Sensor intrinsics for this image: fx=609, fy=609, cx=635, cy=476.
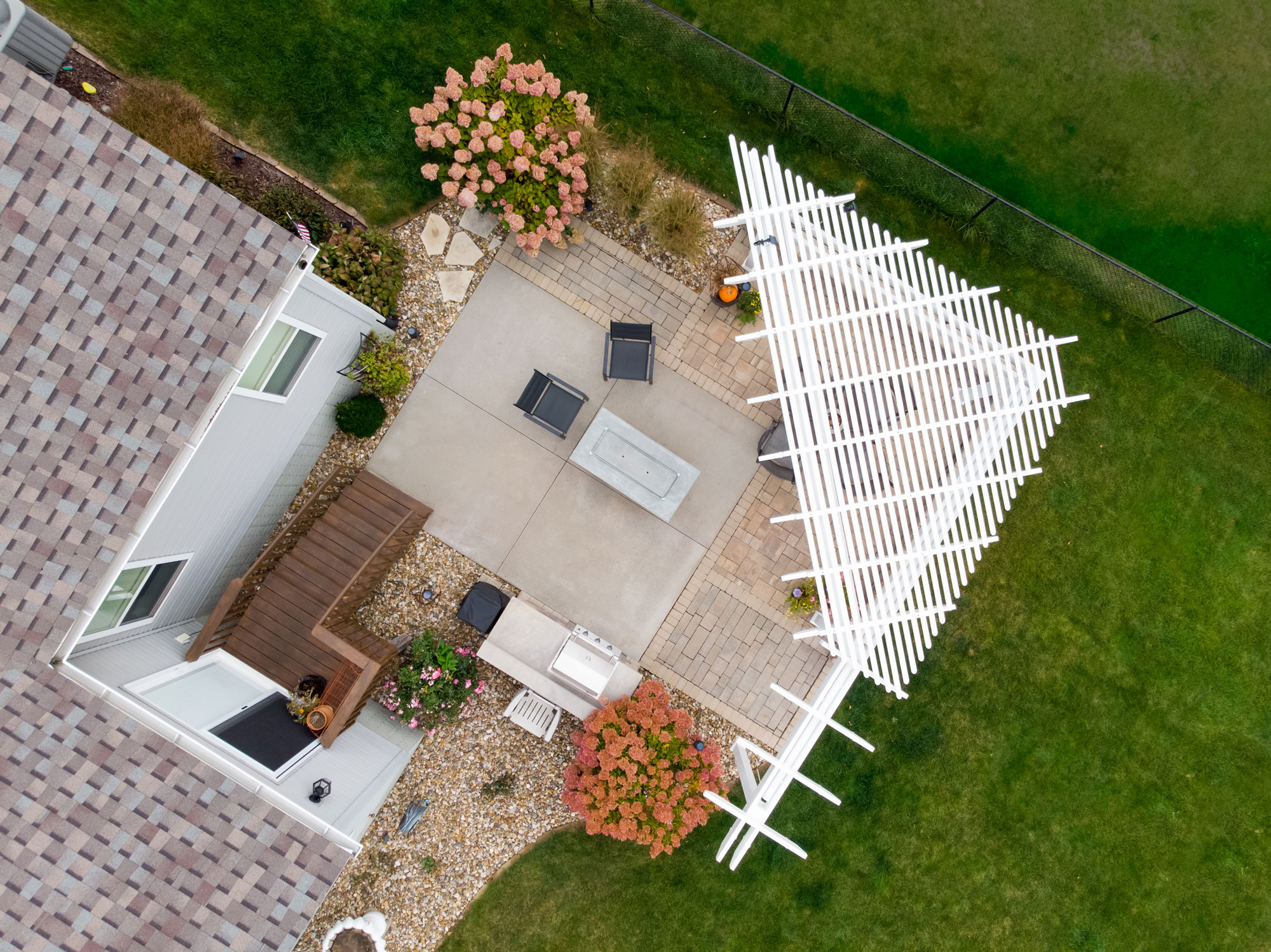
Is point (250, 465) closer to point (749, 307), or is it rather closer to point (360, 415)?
point (360, 415)

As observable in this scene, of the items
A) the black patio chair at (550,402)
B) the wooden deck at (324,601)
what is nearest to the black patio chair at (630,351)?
the black patio chair at (550,402)

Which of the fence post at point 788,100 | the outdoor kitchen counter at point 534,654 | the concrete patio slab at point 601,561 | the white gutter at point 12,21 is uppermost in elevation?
the fence post at point 788,100

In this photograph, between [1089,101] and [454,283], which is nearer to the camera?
[454,283]

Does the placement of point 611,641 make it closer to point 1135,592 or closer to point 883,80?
point 1135,592

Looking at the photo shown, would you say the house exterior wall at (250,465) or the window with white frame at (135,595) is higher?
the house exterior wall at (250,465)

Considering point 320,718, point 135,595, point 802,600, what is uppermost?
point 802,600

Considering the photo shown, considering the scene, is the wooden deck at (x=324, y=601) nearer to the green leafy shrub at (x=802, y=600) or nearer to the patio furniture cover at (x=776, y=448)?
the patio furniture cover at (x=776, y=448)

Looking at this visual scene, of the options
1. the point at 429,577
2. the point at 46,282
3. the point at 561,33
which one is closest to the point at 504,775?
the point at 429,577

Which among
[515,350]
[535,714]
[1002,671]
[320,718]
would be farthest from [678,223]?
[1002,671]
